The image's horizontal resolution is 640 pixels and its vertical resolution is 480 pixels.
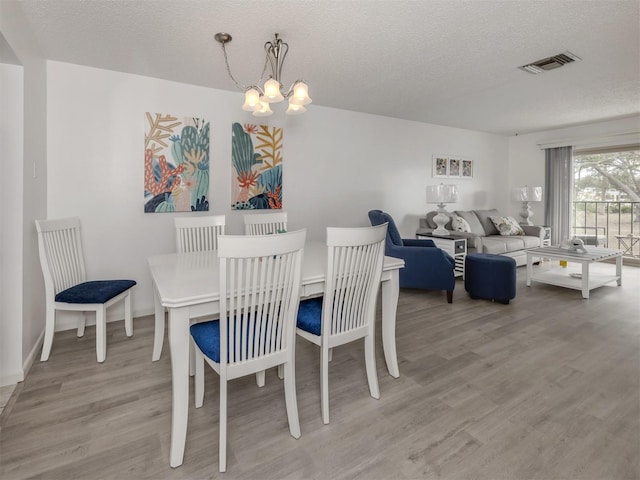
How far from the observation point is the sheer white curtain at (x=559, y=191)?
232 inches

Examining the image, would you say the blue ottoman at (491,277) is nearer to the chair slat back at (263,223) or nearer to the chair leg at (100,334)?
the chair slat back at (263,223)

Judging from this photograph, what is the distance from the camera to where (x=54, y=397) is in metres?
1.92

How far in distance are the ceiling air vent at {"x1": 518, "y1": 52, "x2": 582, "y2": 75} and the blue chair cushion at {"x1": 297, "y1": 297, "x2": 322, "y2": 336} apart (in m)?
2.83

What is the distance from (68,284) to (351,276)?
2.18 metres

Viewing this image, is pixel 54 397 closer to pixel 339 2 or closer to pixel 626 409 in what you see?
pixel 339 2

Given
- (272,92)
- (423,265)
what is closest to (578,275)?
(423,265)

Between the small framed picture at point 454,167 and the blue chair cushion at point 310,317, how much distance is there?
459 cm

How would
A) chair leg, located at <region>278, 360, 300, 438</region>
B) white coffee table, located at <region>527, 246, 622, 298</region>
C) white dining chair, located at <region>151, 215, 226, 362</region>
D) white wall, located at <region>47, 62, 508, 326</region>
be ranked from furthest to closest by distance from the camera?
white coffee table, located at <region>527, 246, 622, 298</region>, white wall, located at <region>47, 62, 508, 326</region>, white dining chair, located at <region>151, 215, 226, 362</region>, chair leg, located at <region>278, 360, 300, 438</region>

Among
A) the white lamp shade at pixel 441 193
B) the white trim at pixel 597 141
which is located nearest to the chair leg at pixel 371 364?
the white lamp shade at pixel 441 193

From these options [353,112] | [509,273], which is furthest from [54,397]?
[353,112]

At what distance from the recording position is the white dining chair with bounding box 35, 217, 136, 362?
90.4 inches

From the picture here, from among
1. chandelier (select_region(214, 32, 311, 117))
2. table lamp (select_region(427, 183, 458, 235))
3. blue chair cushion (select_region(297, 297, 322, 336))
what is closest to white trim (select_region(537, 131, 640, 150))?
table lamp (select_region(427, 183, 458, 235))

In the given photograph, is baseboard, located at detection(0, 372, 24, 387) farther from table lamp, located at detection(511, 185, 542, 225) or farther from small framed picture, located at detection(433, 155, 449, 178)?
table lamp, located at detection(511, 185, 542, 225)

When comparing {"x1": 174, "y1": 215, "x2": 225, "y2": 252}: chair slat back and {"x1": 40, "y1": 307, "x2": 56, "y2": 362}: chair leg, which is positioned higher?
{"x1": 174, "y1": 215, "x2": 225, "y2": 252}: chair slat back
